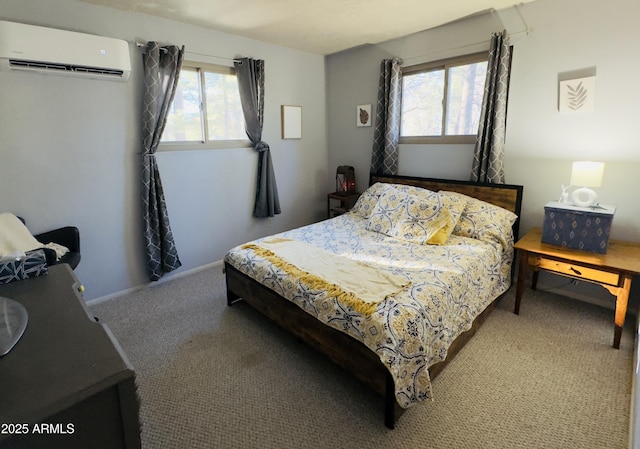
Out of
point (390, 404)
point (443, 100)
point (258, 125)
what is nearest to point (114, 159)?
point (258, 125)

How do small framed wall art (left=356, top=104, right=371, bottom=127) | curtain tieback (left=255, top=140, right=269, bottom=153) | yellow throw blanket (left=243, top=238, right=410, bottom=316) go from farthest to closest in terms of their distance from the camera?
small framed wall art (left=356, top=104, right=371, bottom=127) → curtain tieback (left=255, top=140, right=269, bottom=153) → yellow throw blanket (left=243, top=238, right=410, bottom=316)

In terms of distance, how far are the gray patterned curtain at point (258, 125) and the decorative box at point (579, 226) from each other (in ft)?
8.74

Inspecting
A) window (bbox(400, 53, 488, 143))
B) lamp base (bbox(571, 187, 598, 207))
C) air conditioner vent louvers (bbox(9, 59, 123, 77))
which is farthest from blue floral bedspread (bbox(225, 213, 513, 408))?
air conditioner vent louvers (bbox(9, 59, 123, 77))

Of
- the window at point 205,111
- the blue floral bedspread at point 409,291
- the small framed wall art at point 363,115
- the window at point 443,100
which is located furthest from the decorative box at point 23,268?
the small framed wall art at point 363,115

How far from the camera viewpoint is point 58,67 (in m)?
2.42

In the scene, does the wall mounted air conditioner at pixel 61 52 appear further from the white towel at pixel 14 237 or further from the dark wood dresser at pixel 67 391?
the dark wood dresser at pixel 67 391

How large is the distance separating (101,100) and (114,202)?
2.74 feet

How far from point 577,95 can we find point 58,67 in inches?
152

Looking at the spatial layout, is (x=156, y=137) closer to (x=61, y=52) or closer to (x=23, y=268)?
(x=61, y=52)

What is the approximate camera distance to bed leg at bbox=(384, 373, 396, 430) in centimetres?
160

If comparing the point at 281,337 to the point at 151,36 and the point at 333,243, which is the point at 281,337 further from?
the point at 151,36

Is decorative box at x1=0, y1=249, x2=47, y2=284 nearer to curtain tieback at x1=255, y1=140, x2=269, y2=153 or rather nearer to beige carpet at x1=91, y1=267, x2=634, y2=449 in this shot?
beige carpet at x1=91, y1=267, x2=634, y2=449

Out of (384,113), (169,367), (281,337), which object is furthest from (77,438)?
(384,113)

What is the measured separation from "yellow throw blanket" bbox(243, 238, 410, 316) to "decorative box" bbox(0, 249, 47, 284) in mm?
1269
